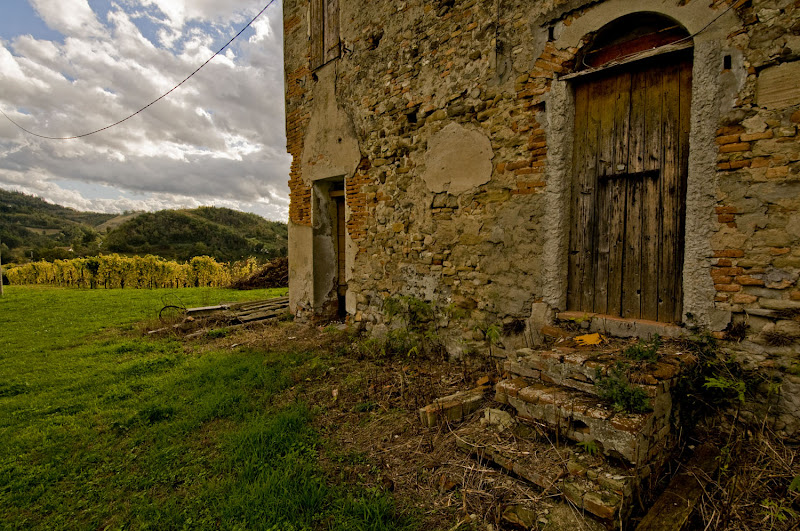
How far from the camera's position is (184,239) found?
132 feet

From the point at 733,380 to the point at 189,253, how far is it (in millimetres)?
41106

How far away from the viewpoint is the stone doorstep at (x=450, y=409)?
117 inches

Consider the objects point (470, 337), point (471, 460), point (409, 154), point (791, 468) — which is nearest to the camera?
point (791, 468)

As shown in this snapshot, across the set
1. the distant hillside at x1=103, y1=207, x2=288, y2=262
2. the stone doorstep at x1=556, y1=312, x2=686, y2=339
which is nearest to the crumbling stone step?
the stone doorstep at x1=556, y1=312, x2=686, y2=339

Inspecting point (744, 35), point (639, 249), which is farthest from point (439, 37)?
point (639, 249)

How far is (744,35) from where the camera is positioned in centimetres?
270

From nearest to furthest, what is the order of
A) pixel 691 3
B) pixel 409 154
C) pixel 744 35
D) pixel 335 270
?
pixel 744 35
pixel 691 3
pixel 409 154
pixel 335 270

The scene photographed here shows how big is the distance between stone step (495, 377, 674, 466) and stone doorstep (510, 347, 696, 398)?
0.07 meters

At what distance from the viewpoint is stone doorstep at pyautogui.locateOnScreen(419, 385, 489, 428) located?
298 cm

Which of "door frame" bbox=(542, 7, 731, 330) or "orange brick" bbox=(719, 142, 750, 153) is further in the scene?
"door frame" bbox=(542, 7, 731, 330)

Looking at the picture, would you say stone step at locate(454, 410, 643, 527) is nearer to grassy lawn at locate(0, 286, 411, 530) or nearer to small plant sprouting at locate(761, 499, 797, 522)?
small plant sprouting at locate(761, 499, 797, 522)

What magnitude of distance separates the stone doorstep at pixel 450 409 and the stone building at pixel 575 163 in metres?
1.15

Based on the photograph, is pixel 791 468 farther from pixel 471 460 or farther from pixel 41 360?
pixel 41 360

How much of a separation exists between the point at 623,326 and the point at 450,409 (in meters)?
1.78
